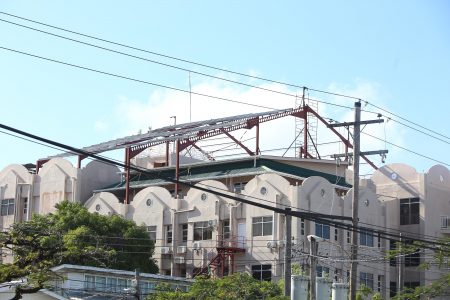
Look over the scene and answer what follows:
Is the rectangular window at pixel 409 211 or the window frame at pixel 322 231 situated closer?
the window frame at pixel 322 231

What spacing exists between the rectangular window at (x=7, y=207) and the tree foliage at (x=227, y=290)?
33.6 meters

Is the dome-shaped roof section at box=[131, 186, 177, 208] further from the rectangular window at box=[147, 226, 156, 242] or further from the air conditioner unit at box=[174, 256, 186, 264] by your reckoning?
the air conditioner unit at box=[174, 256, 186, 264]

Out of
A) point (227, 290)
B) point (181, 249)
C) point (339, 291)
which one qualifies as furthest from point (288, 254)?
point (181, 249)

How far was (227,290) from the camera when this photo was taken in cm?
4856

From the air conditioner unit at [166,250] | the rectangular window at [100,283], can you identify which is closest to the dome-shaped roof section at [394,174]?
the air conditioner unit at [166,250]

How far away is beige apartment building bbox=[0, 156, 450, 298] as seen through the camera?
219 ft

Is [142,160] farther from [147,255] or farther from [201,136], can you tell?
[147,255]

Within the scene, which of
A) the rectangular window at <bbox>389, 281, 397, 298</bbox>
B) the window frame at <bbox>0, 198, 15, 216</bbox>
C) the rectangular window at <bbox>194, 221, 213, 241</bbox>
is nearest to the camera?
the rectangular window at <bbox>194, 221, 213, 241</bbox>

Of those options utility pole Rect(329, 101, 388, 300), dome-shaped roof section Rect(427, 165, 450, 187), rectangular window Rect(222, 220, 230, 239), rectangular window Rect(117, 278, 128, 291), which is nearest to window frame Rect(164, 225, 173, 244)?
rectangular window Rect(222, 220, 230, 239)

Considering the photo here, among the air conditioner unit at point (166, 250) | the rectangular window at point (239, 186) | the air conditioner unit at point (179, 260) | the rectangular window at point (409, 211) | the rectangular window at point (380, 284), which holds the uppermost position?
the rectangular window at point (239, 186)

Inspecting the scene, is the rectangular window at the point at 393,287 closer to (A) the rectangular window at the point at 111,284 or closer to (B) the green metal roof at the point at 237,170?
(B) the green metal roof at the point at 237,170

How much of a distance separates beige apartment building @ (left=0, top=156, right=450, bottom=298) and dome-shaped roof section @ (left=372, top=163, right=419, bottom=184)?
0.25ft

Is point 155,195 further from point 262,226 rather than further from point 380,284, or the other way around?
point 380,284

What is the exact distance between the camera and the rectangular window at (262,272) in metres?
66.3
